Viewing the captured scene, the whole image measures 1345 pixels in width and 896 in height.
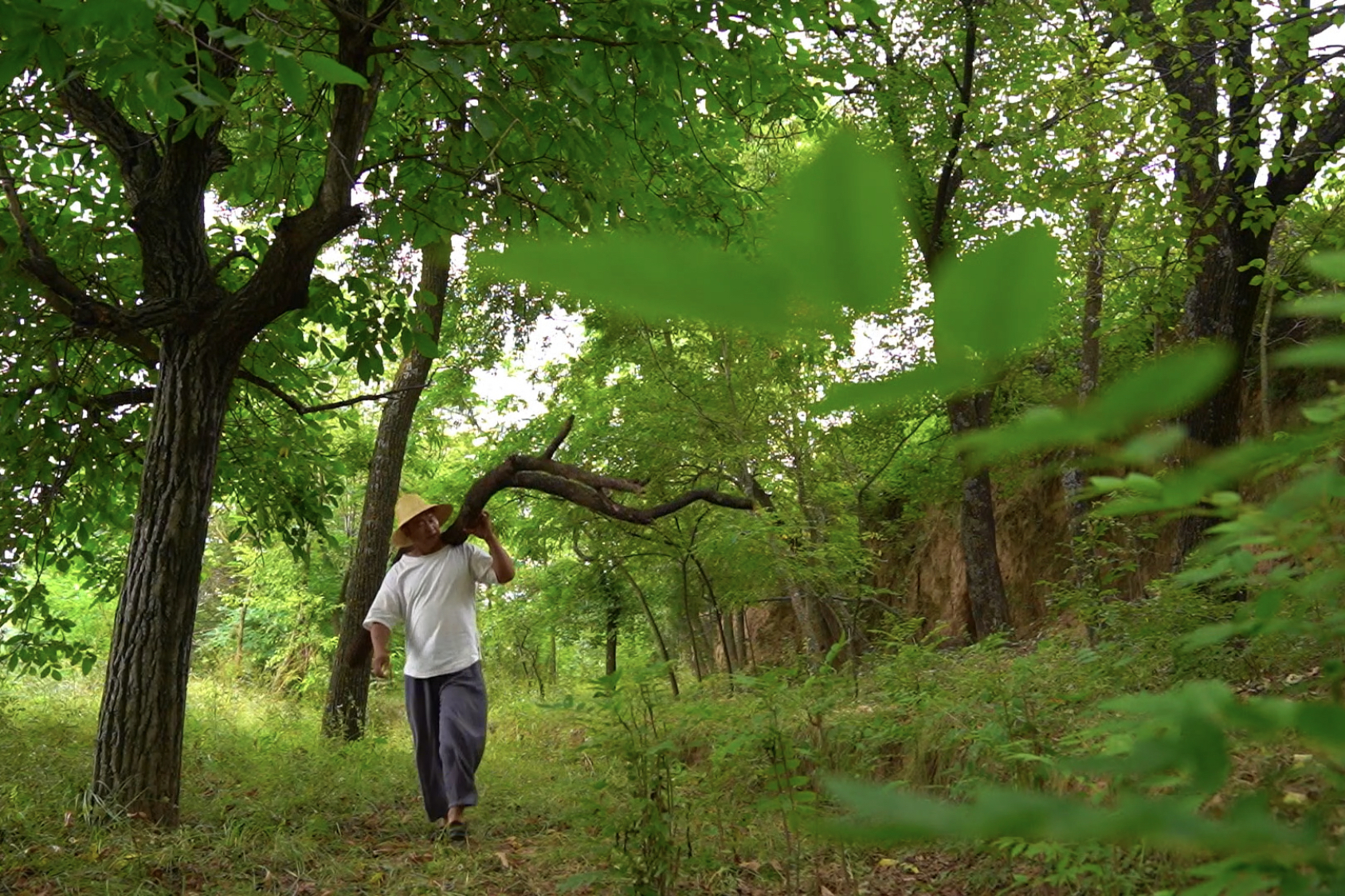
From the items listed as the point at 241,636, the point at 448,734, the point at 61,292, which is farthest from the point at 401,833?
the point at 241,636

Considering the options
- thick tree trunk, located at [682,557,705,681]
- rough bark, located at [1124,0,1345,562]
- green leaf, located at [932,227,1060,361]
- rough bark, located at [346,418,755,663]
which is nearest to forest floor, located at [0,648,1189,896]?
rough bark, located at [346,418,755,663]

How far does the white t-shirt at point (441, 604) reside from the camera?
5062 mm

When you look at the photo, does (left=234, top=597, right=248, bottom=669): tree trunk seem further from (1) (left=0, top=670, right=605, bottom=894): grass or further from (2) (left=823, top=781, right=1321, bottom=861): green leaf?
(2) (left=823, top=781, right=1321, bottom=861): green leaf

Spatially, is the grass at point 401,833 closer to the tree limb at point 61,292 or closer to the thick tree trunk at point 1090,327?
the tree limb at point 61,292

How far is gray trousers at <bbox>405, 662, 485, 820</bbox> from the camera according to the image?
4801 mm

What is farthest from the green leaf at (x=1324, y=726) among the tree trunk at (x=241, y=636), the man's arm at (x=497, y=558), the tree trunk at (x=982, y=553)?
the tree trunk at (x=241, y=636)

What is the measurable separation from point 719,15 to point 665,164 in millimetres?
1411

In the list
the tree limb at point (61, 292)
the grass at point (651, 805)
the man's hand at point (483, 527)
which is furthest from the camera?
the man's hand at point (483, 527)

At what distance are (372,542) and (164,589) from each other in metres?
3.58

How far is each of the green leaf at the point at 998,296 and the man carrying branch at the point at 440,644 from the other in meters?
4.73

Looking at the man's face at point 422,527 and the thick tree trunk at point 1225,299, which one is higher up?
the thick tree trunk at point 1225,299

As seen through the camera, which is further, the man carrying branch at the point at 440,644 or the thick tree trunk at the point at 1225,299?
the thick tree trunk at the point at 1225,299

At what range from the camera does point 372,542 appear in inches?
315

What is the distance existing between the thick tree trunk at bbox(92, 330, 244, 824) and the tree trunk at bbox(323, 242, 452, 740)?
2.89m
